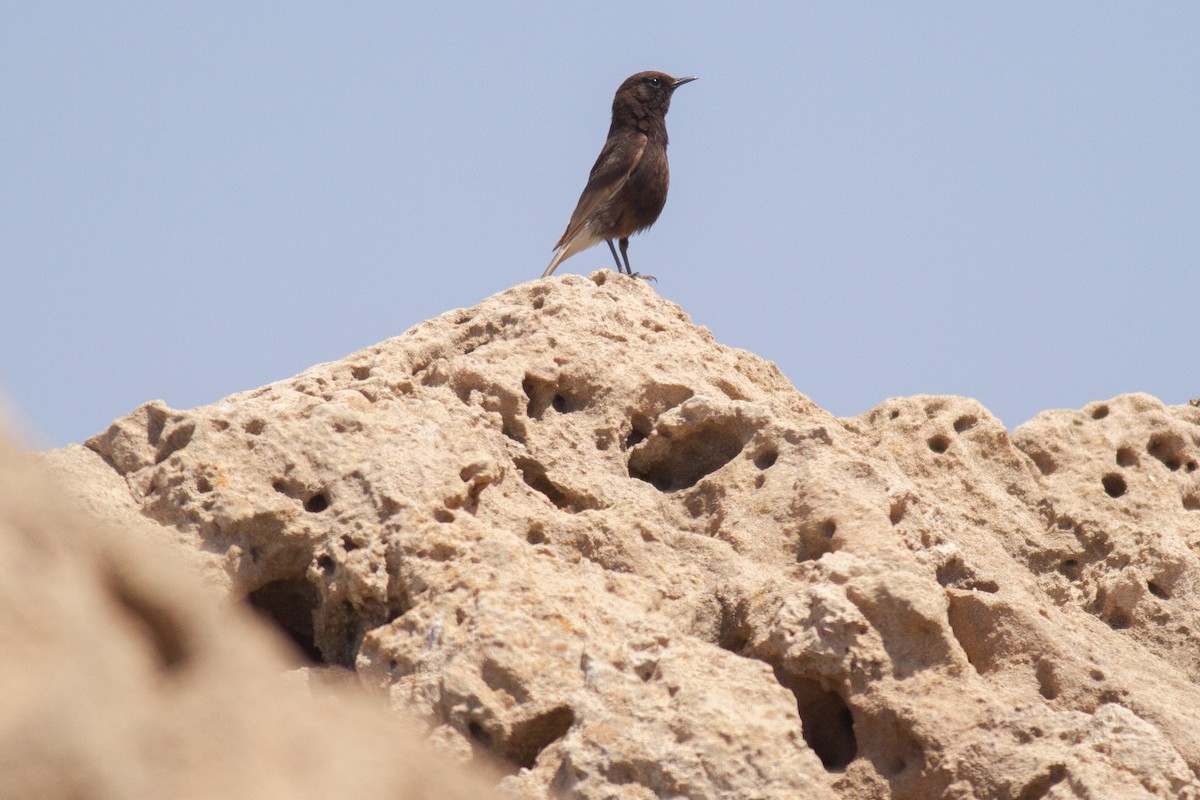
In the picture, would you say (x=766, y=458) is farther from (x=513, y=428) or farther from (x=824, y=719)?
(x=824, y=719)

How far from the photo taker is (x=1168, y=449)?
6.07 m

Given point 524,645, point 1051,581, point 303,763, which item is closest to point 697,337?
point 1051,581

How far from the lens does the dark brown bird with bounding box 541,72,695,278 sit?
10.1m

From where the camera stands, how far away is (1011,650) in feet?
14.2

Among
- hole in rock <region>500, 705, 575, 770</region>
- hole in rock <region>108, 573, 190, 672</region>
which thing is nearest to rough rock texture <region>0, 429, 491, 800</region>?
hole in rock <region>108, 573, 190, 672</region>

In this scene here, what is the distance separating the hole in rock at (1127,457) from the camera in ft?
19.7

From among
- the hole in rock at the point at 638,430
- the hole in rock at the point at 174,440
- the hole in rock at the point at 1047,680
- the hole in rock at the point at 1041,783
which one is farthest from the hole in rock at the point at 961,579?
the hole in rock at the point at 174,440

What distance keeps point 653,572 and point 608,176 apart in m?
5.98

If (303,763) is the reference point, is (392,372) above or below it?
above

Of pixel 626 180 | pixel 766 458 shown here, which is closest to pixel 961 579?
pixel 766 458

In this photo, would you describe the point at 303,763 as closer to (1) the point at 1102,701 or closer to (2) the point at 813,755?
(2) the point at 813,755

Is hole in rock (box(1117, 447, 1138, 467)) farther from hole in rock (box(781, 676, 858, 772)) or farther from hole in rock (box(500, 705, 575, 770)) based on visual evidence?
hole in rock (box(500, 705, 575, 770))

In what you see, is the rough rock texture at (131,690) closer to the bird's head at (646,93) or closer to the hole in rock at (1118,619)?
the hole in rock at (1118,619)

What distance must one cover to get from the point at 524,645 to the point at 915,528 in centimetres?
150
